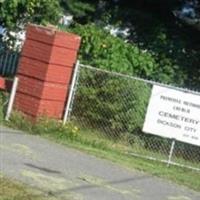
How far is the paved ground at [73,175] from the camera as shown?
10344 millimetres

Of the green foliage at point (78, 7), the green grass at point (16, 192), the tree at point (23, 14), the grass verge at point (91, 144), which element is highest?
the green foliage at point (78, 7)

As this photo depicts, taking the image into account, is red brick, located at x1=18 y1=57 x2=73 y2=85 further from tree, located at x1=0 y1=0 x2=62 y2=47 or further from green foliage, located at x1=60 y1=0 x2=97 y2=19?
green foliage, located at x1=60 y1=0 x2=97 y2=19

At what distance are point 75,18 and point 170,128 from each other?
909 centimetres

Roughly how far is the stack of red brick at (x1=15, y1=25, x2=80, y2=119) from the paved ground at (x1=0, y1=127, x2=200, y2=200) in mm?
1433

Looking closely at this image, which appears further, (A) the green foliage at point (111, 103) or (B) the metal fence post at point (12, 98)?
(A) the green foliage at point (111, 103)

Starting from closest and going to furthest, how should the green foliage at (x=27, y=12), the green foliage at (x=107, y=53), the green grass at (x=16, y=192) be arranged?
the green grass at (x=16, y=192) < the green foliage at (x=107, y=53) < the green foliage at (x=27, y=12)

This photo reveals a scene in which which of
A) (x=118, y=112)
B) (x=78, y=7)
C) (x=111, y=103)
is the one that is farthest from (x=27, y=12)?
(x=78, y=7)

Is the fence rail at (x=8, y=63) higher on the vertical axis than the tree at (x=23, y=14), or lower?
lower

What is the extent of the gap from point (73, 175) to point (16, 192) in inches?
75.6

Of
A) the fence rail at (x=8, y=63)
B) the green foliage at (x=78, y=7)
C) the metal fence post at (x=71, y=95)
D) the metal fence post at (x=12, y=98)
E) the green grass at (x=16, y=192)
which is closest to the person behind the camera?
→ the green grass at (x=16, y=192)

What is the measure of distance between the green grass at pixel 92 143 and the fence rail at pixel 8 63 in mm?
4265

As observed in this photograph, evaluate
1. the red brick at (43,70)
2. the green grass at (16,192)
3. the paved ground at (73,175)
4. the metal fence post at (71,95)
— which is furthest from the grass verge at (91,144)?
the green grass at (16,192)

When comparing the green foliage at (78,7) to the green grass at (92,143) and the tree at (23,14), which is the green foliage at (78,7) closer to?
the tree at (23,14)

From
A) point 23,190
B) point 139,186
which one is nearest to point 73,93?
point 139,186
